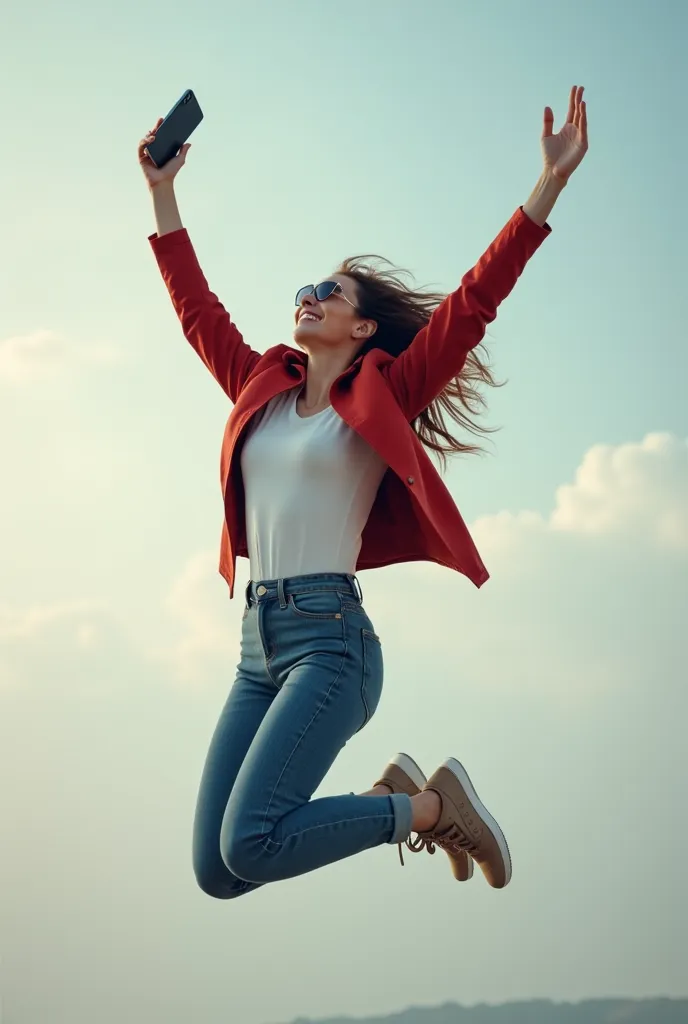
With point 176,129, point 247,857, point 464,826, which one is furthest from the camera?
point 176,129

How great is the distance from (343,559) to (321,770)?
81 cm

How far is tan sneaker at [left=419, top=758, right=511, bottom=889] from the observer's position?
4.23 metres

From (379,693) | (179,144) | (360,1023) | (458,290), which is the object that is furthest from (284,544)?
(360,1023)

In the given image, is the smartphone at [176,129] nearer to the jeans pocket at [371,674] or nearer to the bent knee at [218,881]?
the jeans pocket at [371,674]

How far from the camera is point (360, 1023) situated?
11.6 metres

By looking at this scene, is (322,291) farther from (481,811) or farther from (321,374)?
(481,811)

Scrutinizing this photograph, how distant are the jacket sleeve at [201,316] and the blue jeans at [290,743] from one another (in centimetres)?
123

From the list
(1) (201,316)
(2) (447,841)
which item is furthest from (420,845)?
(1) (201,316)

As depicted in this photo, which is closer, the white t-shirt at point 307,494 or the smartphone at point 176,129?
the white t-shirt at point 307,494

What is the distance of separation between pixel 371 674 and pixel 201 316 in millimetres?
1889

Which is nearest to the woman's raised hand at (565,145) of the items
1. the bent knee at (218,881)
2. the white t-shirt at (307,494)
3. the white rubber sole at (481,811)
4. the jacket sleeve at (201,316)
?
the white t-shirt at (307,494)

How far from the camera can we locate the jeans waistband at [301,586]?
3965 mm

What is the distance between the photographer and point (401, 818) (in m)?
3.93

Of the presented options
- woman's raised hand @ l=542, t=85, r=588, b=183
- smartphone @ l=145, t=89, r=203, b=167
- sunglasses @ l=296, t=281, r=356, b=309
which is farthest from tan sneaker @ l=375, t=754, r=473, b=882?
smartphone @ l=145, t=89, r=203, b=167
